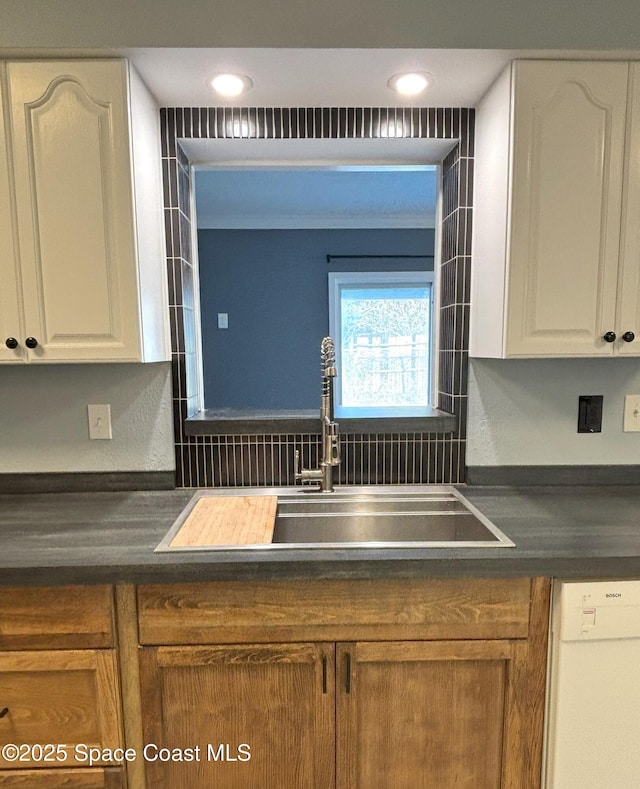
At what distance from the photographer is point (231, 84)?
1.29 metres

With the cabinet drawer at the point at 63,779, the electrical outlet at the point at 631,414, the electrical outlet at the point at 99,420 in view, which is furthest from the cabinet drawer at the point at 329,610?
the electrical outlet at the point at 631,414

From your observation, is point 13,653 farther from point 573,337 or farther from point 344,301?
point 344,301

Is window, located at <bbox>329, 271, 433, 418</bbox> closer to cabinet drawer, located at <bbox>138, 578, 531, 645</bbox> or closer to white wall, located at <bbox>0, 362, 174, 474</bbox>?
white wall, located at <bbox>0, 362, 174, 474</bbox>

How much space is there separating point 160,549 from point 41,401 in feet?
2.48

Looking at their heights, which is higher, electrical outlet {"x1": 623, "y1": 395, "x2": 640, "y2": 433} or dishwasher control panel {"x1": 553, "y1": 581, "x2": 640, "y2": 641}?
electrical outlet {"x1": 623, "y1": 395, "x2": 640, "y2": 433}

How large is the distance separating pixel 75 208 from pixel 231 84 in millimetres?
562

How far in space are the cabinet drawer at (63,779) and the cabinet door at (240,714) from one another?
0.08 m

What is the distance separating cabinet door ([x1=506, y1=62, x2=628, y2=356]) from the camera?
3.92ft

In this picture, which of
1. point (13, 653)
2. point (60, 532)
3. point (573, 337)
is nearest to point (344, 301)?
point (573, 337)

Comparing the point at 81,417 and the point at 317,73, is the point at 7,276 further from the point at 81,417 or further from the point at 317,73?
the point at 317,73

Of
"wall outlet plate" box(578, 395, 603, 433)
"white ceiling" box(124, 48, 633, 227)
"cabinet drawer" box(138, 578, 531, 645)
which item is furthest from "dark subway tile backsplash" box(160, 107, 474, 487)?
"cabinet drawer" box(138, 578, 531, 645)

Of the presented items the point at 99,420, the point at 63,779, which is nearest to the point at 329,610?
the point at 63,779

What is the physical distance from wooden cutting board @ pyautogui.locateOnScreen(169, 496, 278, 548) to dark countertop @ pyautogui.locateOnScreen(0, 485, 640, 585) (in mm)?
62

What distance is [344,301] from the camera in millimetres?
3854
